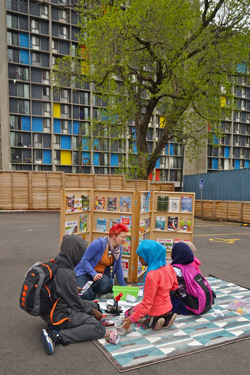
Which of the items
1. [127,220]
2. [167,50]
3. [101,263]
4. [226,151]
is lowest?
[101,263]

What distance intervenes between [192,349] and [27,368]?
1.94m

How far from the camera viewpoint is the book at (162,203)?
7.04 meters

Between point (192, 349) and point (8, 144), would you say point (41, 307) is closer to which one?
point (192, 349)

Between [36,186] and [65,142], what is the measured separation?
1548cm

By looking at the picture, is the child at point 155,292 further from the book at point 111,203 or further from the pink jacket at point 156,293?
the book at point 111,203

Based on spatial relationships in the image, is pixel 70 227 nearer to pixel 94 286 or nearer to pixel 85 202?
pixel 85 202

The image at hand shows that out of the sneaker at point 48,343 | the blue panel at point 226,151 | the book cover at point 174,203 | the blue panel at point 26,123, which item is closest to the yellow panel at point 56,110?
the blue panel at point 26,123

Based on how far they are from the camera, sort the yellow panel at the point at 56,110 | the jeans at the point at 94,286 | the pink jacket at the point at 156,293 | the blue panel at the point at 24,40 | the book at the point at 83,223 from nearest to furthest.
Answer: the pink jacket at the point at 156,293 < the jeans at the point at 94,286 < the book at the point at 83,223 < the blue panel at the point at 24,40 < the yellow panel at the point at 56,110

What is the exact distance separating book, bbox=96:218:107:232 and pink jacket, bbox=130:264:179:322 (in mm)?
2638

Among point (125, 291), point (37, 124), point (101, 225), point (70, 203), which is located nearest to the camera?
point (125, 291)

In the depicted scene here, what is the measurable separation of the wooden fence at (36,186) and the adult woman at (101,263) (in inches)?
631

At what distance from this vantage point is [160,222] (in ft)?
23.4

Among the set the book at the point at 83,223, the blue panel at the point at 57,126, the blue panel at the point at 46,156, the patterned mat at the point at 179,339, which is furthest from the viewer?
the blue panel at the point at 57,126

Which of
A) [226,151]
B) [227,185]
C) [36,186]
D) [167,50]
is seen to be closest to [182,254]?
[167,50]
